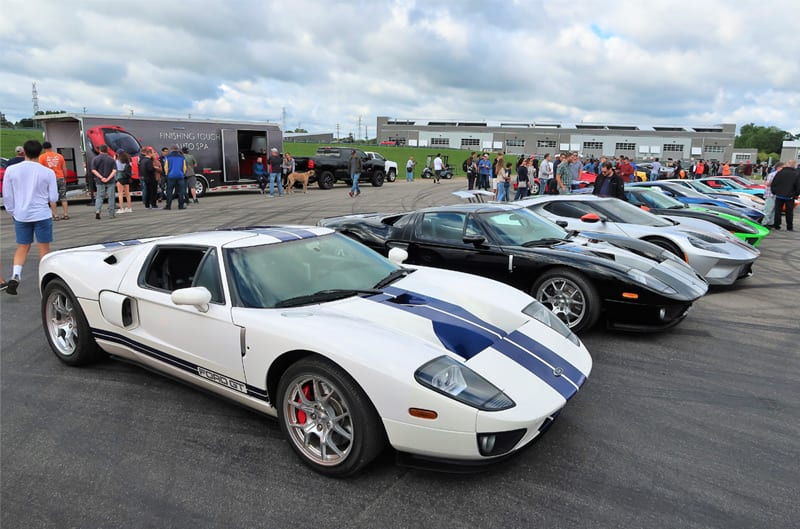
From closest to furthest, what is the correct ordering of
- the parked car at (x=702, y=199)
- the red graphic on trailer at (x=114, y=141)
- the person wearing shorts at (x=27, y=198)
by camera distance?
the person wearing shorts at (x=27, y=198) → the parked car at (x=702, y=199) → the red graphic on trailer at (x=114, y=141)

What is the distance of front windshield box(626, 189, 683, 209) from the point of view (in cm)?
929

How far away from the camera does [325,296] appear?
10.2 ft

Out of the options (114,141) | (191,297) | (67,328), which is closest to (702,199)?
(191,297)

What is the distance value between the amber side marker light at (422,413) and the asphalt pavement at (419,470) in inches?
17.6

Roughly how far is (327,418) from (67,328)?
105 inches

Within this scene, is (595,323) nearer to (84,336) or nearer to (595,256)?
(595,256)

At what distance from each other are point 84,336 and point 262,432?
5.82 feet

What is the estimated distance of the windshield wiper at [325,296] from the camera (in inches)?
118

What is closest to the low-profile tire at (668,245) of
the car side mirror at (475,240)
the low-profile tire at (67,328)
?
the car side mirror at (475,240)

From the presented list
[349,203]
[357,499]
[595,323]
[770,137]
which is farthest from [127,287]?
[770,137]

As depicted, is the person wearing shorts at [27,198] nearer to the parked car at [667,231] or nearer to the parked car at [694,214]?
the parked car at [667,231]

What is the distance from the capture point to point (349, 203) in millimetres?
16547

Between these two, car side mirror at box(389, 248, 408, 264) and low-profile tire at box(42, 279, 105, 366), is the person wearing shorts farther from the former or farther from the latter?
car side mirror at box(389, 248, 408, 264)

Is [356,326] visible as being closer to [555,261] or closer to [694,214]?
[555,261]
